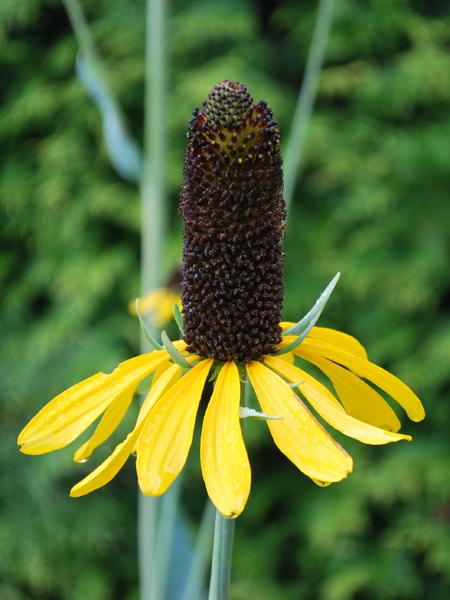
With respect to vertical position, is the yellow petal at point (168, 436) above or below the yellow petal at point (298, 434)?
above

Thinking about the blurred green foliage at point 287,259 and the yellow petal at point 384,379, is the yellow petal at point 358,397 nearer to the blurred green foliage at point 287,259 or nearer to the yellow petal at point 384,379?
the yellow petal at point 384,379

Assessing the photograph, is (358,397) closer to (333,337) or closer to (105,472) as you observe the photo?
(333,337)

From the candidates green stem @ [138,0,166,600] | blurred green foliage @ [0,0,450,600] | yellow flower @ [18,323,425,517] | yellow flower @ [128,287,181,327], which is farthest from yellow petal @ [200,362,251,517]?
blurred green foliage @ [0,0,450,600]

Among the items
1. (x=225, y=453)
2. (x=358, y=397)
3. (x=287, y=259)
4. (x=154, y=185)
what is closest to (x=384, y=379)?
(x=358, y=397)

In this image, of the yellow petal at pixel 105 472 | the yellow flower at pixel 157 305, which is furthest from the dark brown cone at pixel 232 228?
the yellow flower at pixel 157 305

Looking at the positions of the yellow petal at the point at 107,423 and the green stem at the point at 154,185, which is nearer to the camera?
the yellow petal at the point at 107,423

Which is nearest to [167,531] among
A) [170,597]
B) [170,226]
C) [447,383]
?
[170,597]

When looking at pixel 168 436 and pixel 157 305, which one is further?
pixel 157 305
